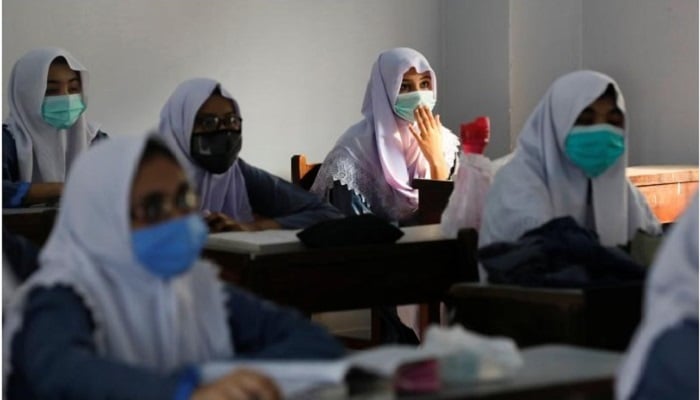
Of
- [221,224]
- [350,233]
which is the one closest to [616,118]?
[350,233]

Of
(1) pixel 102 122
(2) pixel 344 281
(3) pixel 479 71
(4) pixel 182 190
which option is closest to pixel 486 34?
(3) pixel 479 71

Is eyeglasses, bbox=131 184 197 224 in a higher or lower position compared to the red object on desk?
higher

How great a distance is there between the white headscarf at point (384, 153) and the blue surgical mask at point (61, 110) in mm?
1037

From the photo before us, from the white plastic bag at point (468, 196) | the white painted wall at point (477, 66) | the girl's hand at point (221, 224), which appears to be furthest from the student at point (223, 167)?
the white painted wall at point (477, 66)

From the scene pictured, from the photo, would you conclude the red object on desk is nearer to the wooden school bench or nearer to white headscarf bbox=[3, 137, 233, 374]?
the wooden school bench

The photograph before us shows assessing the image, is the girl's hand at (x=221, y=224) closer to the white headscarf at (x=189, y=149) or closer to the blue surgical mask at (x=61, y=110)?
the white headscarf at (x=189, y=149)

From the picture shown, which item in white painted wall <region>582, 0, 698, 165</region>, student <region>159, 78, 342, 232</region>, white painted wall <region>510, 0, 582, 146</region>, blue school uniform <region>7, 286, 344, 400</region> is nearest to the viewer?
blue school uniform <region>7, 286, 344, 400</region>

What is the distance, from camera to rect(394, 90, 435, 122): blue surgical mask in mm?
6625

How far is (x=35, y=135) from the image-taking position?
19.3 ft

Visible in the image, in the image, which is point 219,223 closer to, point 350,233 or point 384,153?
point 350,233

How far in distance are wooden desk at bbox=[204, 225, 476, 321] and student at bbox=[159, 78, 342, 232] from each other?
0.73 m

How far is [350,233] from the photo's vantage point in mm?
4223

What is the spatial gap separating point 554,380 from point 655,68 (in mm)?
4807

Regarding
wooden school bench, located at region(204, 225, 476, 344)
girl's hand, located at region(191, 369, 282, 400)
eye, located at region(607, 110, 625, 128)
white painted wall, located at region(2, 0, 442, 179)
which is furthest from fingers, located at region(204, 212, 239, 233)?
girl's hand, located at region(191, 369, 282, 400)
